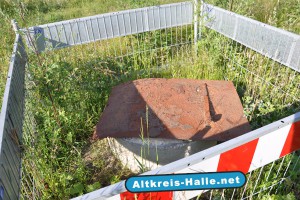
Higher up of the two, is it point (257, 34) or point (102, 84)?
point (257, 34)

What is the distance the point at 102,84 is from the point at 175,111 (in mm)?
1560

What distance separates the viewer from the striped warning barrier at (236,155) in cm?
132

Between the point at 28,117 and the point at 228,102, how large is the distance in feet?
7.22

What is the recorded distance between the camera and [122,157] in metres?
3.10

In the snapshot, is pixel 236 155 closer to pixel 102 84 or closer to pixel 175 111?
pixel 175 111

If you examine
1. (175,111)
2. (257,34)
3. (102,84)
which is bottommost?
(102,84)

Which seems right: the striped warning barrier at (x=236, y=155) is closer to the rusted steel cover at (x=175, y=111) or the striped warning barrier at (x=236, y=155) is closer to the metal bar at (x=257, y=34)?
the rusted steel cover at (x=175, y=111)

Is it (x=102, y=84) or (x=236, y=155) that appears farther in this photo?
(x=102, y=84)

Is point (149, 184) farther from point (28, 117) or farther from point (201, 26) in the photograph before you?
point (201, 26)

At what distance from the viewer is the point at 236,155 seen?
1570 millimetres

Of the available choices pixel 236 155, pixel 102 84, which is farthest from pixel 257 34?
pixel 236 155

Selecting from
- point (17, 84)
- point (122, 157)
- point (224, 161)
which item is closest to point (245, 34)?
point (122, 157)

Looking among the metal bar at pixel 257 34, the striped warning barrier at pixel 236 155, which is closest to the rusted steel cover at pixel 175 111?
the metal bar at pixel 257 34

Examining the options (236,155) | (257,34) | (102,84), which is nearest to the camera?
(236,155)
